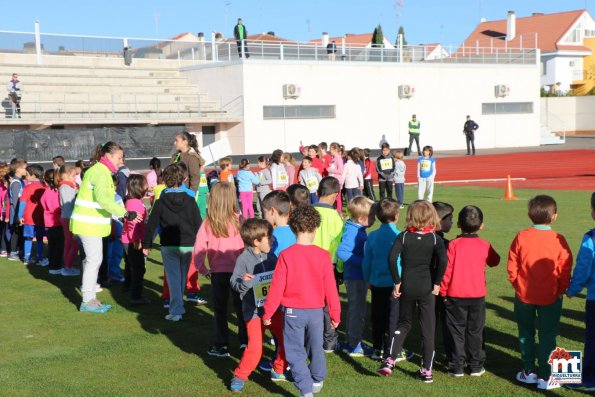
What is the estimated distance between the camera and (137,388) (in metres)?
6.79

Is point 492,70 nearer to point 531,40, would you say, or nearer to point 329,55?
point 329,55

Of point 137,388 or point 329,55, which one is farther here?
point 329,55

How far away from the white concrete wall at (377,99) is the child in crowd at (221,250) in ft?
104

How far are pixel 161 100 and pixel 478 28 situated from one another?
215 feet

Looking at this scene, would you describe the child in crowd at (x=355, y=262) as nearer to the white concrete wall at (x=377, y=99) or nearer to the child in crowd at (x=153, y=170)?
the child in crowd at (x=153, y=170)

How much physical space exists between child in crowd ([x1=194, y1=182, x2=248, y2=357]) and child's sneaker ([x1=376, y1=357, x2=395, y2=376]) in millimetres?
1403

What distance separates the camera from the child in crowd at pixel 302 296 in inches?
241

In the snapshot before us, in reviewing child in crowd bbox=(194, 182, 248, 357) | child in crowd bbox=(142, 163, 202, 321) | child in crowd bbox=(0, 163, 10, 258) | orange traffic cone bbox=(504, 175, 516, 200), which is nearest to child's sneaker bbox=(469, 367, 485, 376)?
child in crowd bbox=(194, 182, 248, 357)

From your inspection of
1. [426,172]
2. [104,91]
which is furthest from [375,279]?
[104,91]

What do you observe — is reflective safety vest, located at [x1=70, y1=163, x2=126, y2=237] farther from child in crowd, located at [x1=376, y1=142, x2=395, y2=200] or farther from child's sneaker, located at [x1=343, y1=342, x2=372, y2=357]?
child in crowd, located at [x1=376, y1=142, x2=395, y2=200]

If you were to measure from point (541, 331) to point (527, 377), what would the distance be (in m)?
0.41

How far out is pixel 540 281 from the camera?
650 centimetres

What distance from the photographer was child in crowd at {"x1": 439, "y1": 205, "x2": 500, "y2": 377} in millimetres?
6785

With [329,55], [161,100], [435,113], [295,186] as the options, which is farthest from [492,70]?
[295,186]
